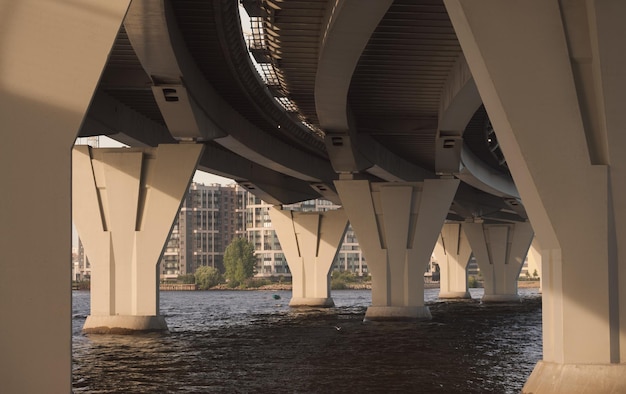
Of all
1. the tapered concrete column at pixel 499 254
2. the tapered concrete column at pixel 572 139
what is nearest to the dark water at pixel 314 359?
the tapered concrete column at pixel 572 139

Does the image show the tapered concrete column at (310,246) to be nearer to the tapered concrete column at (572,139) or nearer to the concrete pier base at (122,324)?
the concrete pier base at (122,324)

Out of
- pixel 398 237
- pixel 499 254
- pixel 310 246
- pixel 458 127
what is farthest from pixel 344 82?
pixel 499 254

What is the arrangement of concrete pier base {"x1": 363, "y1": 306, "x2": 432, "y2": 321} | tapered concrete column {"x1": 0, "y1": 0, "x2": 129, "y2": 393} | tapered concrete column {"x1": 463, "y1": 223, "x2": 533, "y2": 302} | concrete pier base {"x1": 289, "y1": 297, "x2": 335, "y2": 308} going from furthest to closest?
tapered concrete column {"x1": 463, "y1": 223, "x2": 533, "y2": 302}, concrete pier base {"x1": 289, "y1": 297, "x2": 335, "y2": 308}, concrete pier base {"x1": 363, "y1": 306, "x2": 432, "y2": 321}, tapered concrete column {"x1": 0, "y1": 0, "x2": 129, "y2": 393}

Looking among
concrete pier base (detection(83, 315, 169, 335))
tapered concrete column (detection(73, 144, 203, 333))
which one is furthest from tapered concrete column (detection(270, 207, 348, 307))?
concrete pier base (detection(83, 315, 169, 335))

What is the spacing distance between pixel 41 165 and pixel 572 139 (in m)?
9.36

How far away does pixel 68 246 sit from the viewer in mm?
13750

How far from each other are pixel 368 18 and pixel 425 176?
3990 cm

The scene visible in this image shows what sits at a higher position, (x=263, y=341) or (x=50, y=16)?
(x=50, y=16)

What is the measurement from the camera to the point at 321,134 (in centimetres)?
4966

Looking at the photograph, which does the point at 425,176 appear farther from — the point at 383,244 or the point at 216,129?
the point at 216,129

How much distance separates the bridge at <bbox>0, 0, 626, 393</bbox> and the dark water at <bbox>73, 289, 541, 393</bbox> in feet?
15.4

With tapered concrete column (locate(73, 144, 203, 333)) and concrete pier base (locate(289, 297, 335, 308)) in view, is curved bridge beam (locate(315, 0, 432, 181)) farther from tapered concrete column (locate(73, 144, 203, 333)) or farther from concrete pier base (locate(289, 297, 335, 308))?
concrete pier base (locate(289, 297, 335, 308))

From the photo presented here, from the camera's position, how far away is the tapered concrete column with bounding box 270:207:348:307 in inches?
3031

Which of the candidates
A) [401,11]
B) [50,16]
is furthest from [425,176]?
[50,16]
